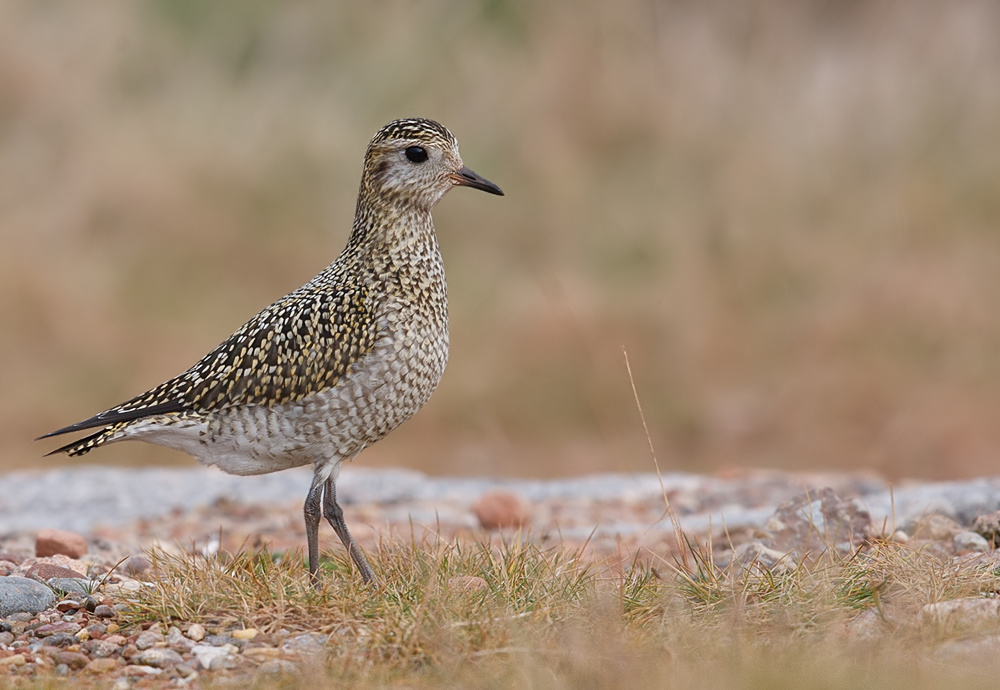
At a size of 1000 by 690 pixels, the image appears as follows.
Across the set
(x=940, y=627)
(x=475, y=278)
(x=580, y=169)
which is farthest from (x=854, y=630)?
(x=580, y=169)

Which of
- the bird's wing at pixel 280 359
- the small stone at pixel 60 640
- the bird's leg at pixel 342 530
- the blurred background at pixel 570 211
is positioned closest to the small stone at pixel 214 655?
the small stone at pixel 60 640

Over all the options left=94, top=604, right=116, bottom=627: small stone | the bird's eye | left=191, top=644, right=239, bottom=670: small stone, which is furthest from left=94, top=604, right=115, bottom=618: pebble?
the bird's eye

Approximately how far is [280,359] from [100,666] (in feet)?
5.23

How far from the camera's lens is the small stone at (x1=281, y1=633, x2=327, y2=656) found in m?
4.56

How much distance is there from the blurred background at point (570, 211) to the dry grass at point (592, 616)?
719 cm

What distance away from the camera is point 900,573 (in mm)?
4961

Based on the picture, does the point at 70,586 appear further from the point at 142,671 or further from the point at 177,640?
the point at 142,671

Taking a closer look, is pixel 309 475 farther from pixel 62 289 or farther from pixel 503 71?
pixel 503 71

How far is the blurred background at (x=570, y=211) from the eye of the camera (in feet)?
44.5

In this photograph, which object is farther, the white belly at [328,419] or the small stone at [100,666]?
the white belly at [328,419]

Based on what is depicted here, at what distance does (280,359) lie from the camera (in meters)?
5.71

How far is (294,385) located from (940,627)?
2745 millimetres

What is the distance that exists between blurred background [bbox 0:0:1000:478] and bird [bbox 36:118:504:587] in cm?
669

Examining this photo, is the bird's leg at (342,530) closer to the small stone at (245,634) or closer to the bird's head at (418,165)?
the small stone at (245,634)
